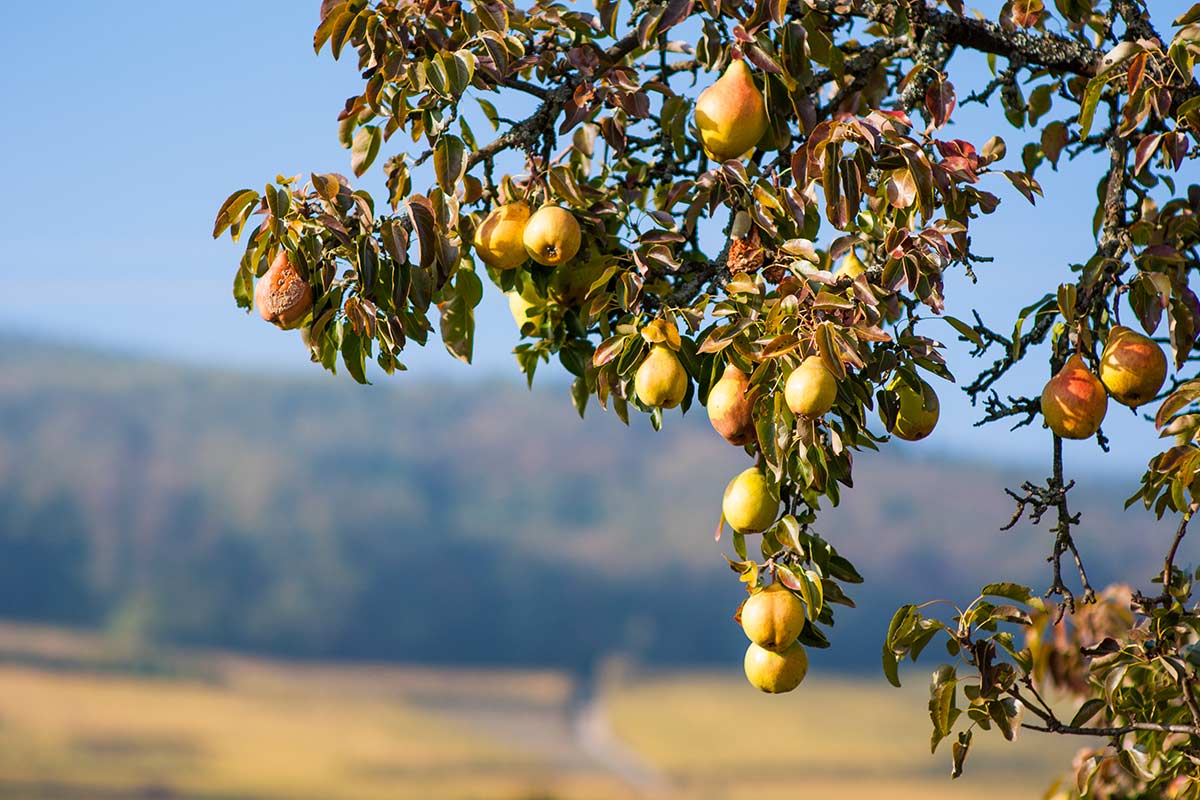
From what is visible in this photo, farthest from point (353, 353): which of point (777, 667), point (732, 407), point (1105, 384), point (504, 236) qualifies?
point (1105, 384)

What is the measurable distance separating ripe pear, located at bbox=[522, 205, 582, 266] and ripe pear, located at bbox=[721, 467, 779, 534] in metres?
0.56

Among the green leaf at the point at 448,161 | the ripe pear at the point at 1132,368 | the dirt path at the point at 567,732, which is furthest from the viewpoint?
the dirt path at the point at 567,732

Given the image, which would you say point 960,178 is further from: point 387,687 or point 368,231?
point 387,687

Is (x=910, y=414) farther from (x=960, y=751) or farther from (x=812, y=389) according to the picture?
(x=960, y=751)

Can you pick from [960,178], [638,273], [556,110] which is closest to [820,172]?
[960,178]

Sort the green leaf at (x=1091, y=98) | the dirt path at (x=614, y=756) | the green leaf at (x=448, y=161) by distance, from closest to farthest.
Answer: the green leaf at (x=448, y=161), the green leaf at (x=1091, y=98), the dirt path at (x=614, y=756)

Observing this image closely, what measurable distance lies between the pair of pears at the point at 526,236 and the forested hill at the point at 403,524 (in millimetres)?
35570

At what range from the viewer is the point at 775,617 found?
7.34 feet

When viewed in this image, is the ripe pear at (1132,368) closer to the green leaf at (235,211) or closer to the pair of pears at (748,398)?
the pair of pears at (748,398)

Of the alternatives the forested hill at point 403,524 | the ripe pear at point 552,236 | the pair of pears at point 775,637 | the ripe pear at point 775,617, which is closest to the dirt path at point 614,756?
the forested hill at point 403,524

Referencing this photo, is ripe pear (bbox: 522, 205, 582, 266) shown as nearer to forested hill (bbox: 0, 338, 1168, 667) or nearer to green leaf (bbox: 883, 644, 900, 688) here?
green leaf (bbox: 883, 644, 900, 688)

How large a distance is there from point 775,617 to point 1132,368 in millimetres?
839

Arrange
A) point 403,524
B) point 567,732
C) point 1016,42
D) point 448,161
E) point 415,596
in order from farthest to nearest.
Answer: point 403,524
point 415,596
point 567,732
point 1016,42
point 448,161

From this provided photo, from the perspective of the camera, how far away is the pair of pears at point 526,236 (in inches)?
93.9
